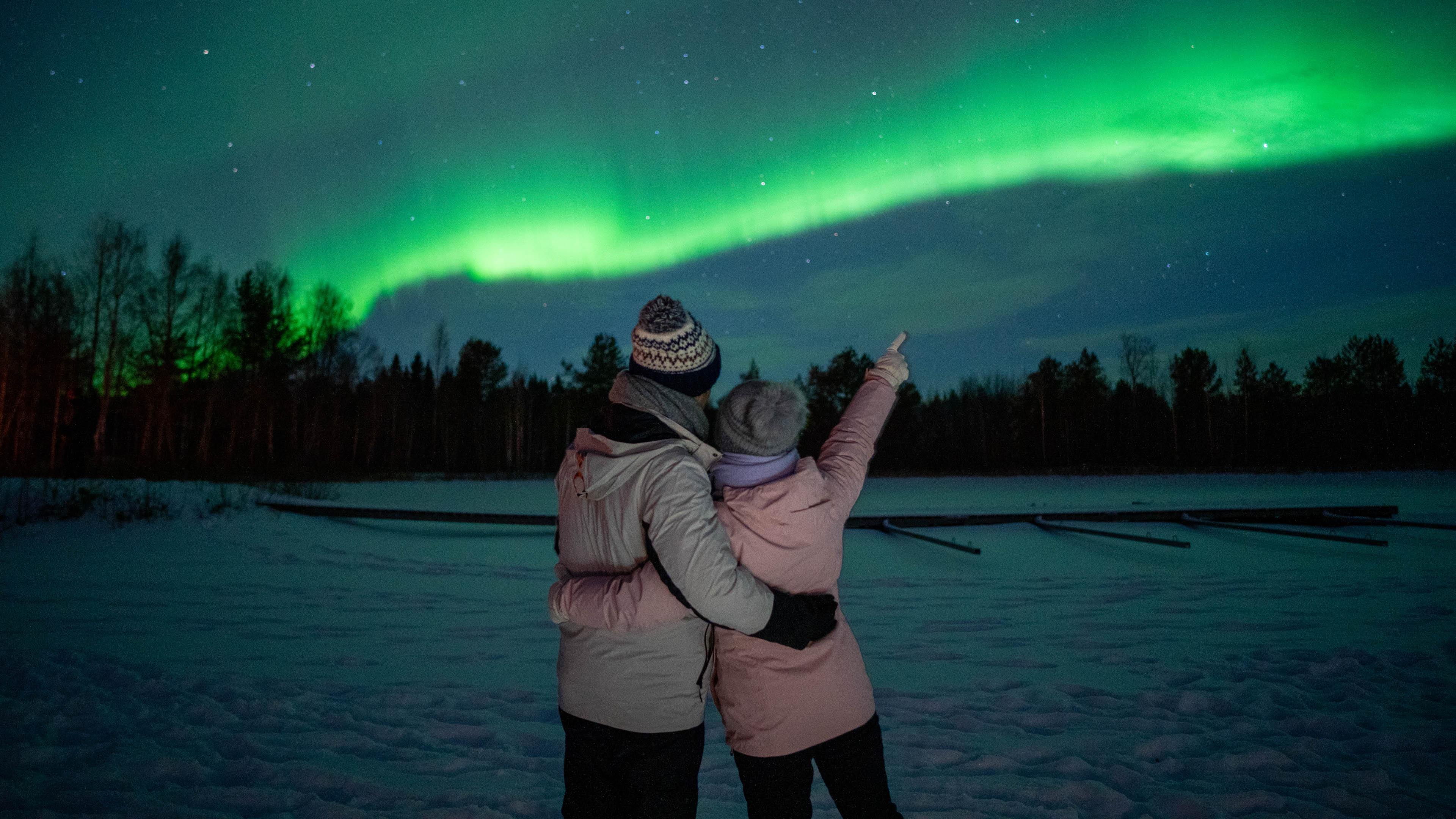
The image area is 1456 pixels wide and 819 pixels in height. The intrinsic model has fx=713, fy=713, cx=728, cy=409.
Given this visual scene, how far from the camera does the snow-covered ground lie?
304 cm

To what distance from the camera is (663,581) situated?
69.4 inches

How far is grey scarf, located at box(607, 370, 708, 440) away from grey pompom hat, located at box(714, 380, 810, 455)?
7cm

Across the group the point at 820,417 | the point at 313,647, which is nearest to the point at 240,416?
the point at 820,417

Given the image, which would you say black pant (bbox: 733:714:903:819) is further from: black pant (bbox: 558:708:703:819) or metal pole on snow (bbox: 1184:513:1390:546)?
metal pole on snow (bbox: 1184:513:1390:546)

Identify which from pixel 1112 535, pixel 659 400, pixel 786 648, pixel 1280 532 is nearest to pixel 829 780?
pixel 786 648

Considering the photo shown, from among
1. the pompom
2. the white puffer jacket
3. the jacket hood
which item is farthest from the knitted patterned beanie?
the jacket hood

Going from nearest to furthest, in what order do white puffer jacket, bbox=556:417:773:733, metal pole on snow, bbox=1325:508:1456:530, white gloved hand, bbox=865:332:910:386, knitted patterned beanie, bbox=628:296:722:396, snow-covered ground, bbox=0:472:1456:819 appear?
white puffer jacket, bbox=556:417:773:733, knitted patterned beanie, bbox=628:296:722:396, white gloved hand, bbox=865:332:910:386, snow-covered ground, bbox=0:472:1456:819, metal pole on snow, bbox=1325:508:1456:530

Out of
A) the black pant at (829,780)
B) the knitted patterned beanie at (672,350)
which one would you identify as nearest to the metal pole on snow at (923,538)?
the black pant at (829,780)

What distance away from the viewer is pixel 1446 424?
3981 centimetres

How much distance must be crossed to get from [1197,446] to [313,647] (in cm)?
5303

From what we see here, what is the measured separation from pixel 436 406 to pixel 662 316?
166ft

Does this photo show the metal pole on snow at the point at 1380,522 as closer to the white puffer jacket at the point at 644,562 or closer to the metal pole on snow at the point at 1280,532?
the metal pole on snow at the point at 1280,532

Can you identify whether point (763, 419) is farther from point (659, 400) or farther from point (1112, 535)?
point (1112, 535)

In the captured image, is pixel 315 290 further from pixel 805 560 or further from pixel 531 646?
pixel 805 560
